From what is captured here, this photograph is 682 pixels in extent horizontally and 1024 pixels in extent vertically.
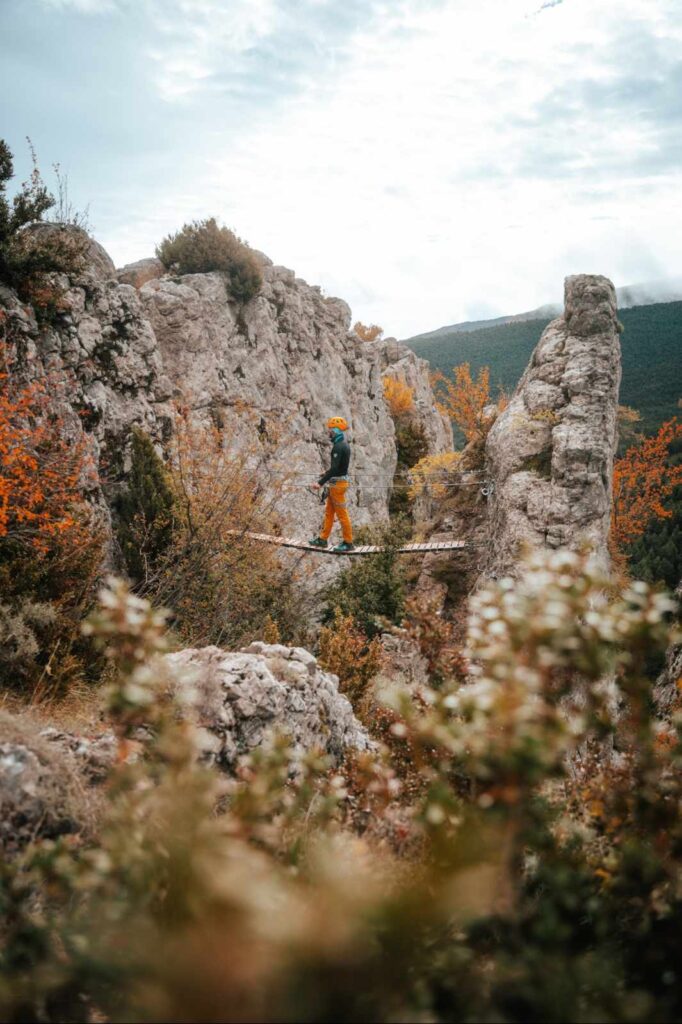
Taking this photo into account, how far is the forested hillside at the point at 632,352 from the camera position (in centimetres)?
6569

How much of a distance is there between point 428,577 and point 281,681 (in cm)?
1060

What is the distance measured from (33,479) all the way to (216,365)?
35.4 feet

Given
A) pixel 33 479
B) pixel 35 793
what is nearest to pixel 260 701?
pixel 35 793

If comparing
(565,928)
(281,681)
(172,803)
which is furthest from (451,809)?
(281,681)

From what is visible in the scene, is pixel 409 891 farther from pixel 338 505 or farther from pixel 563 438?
pixel 563 438

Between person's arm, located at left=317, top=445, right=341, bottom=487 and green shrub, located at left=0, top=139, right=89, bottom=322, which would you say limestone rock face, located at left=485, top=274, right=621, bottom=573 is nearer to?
person's arm, located at left=317, top=445, right=341, bottom=487

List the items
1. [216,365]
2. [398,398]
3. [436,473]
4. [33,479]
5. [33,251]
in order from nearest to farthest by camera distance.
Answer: [33,479] → [33,251] → [216,365] → [436,473] → [398,398]

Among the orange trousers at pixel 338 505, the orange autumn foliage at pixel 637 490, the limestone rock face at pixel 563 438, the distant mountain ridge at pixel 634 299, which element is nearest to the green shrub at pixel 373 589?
the limestone rock face at pixel 563 438

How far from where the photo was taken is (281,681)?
5.37 metres

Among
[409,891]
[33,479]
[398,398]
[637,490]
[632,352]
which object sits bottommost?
[637,490]

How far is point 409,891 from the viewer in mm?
1731

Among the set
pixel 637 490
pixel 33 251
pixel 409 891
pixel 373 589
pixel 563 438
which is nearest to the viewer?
pixel 409 891

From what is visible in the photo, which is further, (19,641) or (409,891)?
(19,641)

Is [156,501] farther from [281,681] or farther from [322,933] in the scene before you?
[322,933]
